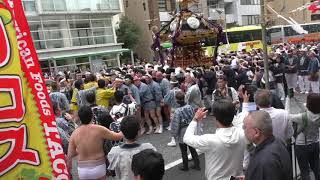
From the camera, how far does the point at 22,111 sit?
2482 mm

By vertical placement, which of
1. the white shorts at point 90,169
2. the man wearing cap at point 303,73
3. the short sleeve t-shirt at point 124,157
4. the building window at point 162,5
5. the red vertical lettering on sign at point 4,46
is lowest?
the man wearing cap at point 303,73

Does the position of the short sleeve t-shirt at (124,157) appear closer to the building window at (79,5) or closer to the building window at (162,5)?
the building window at (79,5)

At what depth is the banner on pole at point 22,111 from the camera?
2.41 m

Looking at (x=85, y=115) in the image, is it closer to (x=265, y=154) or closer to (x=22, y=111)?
(x=22, y=111)

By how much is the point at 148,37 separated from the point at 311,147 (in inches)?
1671

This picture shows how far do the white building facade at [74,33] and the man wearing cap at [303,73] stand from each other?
817 inches

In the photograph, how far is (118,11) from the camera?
41.4m

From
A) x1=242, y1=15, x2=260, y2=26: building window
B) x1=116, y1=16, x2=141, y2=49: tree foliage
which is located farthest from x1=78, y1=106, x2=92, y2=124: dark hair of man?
x1=242, y1=15, x2=260, y2=26: building window

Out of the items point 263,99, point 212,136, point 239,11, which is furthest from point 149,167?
point 239,11

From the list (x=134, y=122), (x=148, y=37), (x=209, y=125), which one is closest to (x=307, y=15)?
(x=148, y=37)

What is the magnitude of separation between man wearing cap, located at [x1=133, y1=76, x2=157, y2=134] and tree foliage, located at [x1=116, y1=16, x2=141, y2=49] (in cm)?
3372

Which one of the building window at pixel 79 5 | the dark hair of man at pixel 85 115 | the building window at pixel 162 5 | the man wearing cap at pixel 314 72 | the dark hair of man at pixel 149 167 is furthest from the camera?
the building window at pixel 162 5

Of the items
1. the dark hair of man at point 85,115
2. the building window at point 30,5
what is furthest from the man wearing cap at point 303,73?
the building window at point 30,5

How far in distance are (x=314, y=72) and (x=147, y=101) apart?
7.21m
